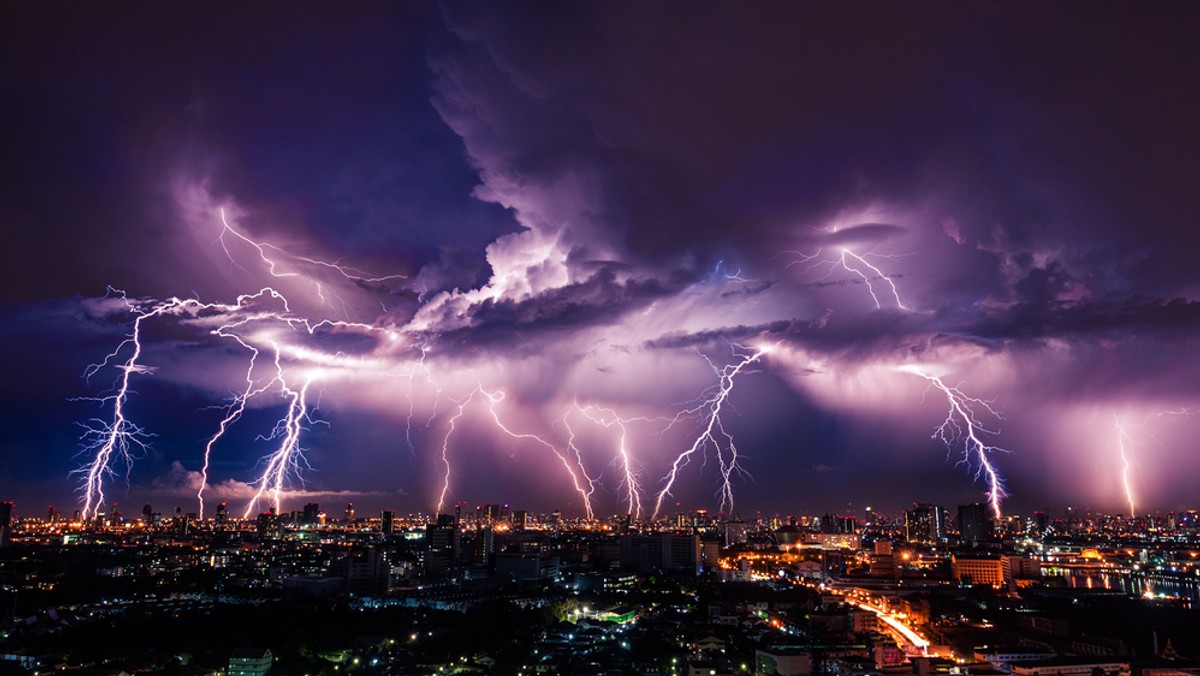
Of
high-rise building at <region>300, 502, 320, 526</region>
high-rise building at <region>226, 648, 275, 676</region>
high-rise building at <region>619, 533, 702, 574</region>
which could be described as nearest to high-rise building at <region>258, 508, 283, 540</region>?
high-rise building at <region>300, 502, 320, 526</region>

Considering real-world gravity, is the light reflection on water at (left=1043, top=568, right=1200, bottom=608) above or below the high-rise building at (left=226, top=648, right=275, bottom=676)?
below

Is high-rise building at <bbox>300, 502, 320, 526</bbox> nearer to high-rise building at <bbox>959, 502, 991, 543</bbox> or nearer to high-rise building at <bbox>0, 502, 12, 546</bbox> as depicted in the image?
high-rise building at <bbox>0, 502, 12, 546</bbox>

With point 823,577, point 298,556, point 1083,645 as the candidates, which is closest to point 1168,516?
point 823,577

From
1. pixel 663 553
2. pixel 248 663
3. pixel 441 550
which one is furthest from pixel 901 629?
pixel 441 550

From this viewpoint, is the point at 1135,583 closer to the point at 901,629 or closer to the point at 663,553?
the point at 901,629

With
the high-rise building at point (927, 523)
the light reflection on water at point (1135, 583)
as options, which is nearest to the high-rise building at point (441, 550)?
the light reflection on water at point (1135, 583)

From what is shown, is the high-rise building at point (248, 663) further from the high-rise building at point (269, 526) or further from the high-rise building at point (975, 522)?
the high-rise building at point (975, 522)

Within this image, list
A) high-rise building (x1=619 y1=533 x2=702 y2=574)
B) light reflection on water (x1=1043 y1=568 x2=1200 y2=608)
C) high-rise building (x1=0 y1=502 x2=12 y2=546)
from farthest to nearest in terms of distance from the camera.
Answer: high-rise building (x1=0 y1=502 x2=12 y2=546) < high-rise building (x1=619 y1=533 x2=702 y2=574) < light reflection on water (x1=1043 y1=568 x2=1200 y2=608)

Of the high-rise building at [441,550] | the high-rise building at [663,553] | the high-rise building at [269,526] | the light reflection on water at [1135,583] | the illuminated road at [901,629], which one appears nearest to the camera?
the illuminated road at [901,629]
